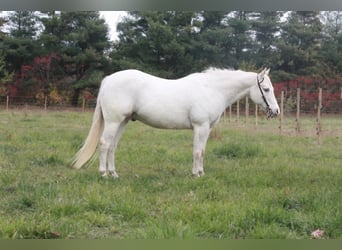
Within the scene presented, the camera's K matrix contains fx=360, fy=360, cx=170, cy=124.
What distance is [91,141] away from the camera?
4.59 meters

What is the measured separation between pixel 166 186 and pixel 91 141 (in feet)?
4.32

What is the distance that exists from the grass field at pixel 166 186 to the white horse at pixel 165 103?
0.37 m

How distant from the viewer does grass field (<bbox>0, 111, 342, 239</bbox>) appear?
2621 mm

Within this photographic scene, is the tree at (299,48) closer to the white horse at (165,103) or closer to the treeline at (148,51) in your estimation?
the treeline at (148,51)

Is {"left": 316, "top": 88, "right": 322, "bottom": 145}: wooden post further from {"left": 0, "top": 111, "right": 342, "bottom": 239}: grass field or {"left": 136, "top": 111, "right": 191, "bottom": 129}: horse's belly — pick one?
{"left": 136, "top": 111, "right": 191, "bottom": 129}: horse's belly

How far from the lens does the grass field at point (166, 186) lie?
262 centimetres

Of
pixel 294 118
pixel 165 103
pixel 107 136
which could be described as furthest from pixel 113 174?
pixel 294 118

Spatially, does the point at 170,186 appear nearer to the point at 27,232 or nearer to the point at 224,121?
the point at 27,232

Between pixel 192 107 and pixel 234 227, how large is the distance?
88.6 inches

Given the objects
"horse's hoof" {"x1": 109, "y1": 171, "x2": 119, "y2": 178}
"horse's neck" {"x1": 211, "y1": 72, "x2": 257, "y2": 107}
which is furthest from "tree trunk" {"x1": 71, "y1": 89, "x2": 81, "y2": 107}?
"horse's neck" {"x1": 211, "y1": 72, "x2": 257, "y2": 107}

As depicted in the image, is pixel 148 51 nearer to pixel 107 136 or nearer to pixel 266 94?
pixel 107 136

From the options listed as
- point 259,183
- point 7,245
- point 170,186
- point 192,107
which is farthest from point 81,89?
point 7,245

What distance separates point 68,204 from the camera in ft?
9.72

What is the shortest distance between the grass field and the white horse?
368 millimetres
